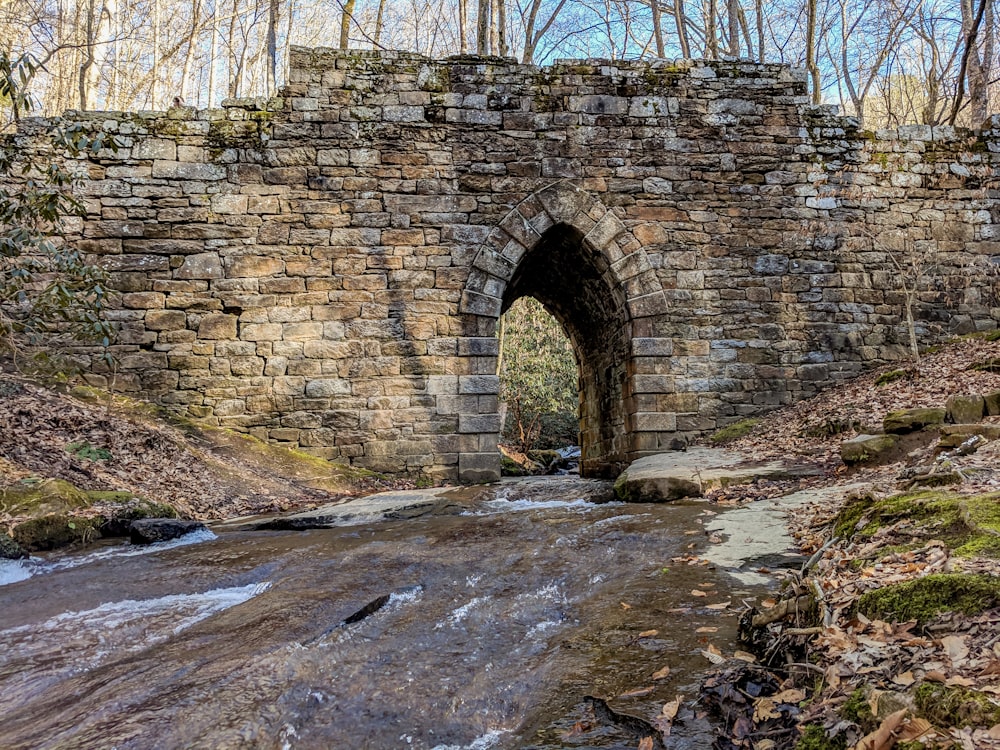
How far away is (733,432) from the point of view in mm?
8109

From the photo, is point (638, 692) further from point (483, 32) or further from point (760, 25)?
point (760, 25)

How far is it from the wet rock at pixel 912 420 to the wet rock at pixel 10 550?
6416 millimetres

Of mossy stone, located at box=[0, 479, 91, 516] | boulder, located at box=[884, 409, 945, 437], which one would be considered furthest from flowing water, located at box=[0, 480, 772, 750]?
boulder, located at box=[884, 409, 945, 437]

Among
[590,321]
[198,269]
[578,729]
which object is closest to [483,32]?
[590,321]

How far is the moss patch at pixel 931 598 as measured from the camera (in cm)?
170

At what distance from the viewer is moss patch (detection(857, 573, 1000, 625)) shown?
170 cm

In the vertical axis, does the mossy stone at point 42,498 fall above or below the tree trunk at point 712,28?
below

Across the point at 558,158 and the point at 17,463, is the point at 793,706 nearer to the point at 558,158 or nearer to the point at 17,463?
the point at 17,463

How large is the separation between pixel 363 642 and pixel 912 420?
4.92 meters

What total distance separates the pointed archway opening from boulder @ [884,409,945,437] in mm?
3555

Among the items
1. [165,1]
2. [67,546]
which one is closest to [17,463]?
[67,546]

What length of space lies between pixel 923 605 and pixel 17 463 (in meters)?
6.32

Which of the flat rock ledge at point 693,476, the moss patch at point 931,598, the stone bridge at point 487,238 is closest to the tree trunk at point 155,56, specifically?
the stone bridge at point 487,238

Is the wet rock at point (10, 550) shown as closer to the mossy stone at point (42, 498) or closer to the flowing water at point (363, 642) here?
the flowing water at point (363, 642)
